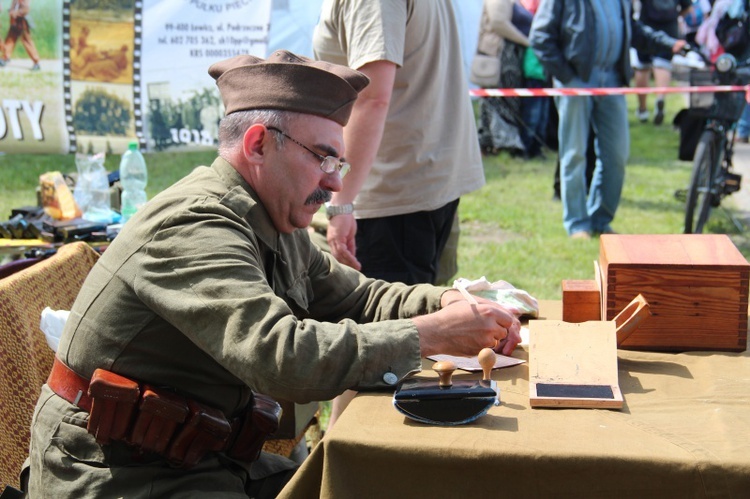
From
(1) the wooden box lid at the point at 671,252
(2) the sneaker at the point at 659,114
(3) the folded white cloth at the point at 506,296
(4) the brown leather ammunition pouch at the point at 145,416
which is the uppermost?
(1) the wooden box lid at the point at 671,252

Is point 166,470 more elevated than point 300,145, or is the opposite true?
point 300,145

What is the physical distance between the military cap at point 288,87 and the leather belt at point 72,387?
713 mm

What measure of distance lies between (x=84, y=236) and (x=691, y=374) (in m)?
2.68

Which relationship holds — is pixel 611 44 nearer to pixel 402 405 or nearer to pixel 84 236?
pixel 84 236

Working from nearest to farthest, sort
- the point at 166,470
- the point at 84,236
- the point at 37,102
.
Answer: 1. the point at 166,470
2. the point at 84,236
3. the point at 37,102

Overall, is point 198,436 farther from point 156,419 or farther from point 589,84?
point 589,84

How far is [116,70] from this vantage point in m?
7.60

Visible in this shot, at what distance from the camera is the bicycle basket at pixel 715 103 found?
6.90 m

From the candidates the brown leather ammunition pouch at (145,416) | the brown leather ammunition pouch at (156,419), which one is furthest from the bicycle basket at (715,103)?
the brown leather ammunition pouch at (156,419)

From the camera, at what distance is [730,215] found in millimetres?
8008

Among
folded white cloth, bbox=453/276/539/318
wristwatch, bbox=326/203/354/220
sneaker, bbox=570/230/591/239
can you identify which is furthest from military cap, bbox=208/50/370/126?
sneaker, bbox=570/230/591/239

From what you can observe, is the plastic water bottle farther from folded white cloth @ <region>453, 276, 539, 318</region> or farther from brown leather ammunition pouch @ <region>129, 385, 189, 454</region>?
brown leather ammunition pouch @ <region>129, 385, 189, 454</region>

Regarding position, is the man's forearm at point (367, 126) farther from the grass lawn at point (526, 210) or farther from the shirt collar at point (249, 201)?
the grass lawn at point (526, 210)

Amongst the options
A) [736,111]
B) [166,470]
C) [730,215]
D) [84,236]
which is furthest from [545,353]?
[730,215]
